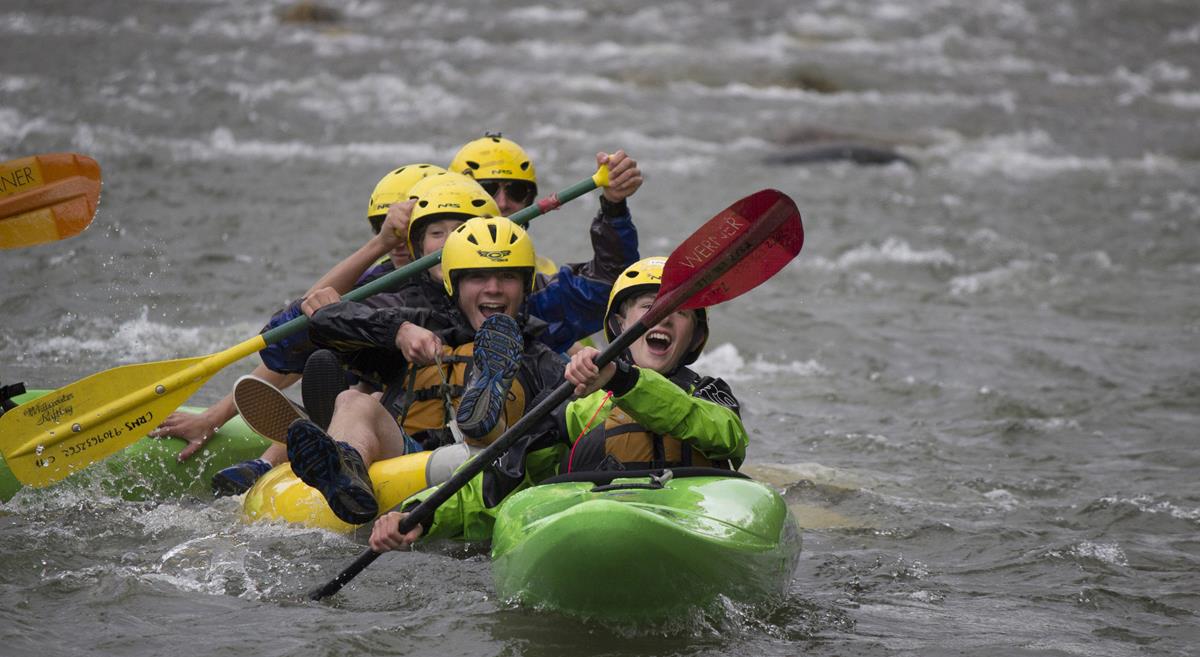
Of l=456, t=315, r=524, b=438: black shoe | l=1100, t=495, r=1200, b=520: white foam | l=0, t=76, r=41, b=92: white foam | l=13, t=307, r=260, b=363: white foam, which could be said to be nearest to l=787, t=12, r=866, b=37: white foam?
l=0, t=76, r=41, b=92: white foam

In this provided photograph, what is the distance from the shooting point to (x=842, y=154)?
17234 millimetres

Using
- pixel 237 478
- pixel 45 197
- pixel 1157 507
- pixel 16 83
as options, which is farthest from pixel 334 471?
pixel 16 83

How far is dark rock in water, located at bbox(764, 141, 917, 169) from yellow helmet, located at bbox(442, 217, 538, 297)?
11516 millimetres

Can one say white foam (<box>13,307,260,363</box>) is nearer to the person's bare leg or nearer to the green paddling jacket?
the person's bare leg

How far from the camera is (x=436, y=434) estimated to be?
5.78m

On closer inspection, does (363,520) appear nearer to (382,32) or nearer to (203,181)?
(203,181)

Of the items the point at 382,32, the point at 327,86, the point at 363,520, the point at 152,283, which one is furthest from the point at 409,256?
the point at 382,32

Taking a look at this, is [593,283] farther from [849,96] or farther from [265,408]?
[849,96]

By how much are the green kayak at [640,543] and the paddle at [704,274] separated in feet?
0.81

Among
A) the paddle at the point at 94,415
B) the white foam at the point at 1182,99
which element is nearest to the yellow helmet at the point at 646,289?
the paddle at the point at 94,415

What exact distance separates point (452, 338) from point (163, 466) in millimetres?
1457

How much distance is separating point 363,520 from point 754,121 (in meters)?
14.6

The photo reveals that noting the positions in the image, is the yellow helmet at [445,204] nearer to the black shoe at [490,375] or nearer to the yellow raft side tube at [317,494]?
the black shoe at [490,375]

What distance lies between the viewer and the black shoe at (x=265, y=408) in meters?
5.88
